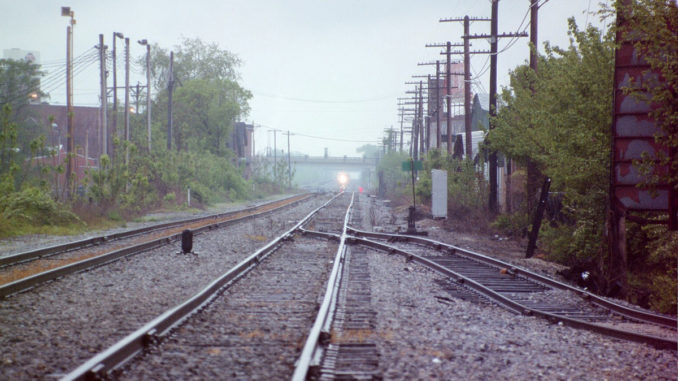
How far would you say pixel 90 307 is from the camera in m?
8.70

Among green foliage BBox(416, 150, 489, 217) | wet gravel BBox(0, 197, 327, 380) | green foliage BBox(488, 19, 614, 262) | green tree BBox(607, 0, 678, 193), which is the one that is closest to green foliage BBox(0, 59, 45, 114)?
green foliage BBox(416, 150, 489, 217)

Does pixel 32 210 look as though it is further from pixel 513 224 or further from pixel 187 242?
pixel 513 224

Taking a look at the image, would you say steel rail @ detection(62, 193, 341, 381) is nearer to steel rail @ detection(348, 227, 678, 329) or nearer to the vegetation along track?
the vegetation along track

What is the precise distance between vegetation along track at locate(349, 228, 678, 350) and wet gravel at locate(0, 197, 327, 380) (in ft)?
14.5

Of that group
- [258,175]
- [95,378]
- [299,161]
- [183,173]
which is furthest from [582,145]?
[299,161]

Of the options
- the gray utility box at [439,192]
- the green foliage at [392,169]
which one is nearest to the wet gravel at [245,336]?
the gray utility box at [439,192]

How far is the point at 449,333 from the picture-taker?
25.0 ft

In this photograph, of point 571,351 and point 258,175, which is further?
point 258,175

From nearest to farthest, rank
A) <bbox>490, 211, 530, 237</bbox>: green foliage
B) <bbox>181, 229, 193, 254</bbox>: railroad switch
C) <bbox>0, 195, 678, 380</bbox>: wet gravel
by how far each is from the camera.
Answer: <bbox>0, 195, 678, 380</bbox>: wet gravel < <bbox>181, 229, 193, 254</bbox>: railroad switch < <bbox>490, 211, 530, 237</bbox>: green foliage

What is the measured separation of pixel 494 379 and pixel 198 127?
212ft

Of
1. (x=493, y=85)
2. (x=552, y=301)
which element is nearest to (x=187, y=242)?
(x=552, y=301)

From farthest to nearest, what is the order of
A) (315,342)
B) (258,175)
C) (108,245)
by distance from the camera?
(258,175) < (108,245) < (315,342)

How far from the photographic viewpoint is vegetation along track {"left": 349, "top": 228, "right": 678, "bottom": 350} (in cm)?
809

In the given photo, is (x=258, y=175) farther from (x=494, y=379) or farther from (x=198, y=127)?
(x=494, y=379)
